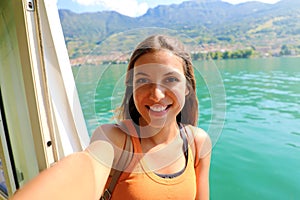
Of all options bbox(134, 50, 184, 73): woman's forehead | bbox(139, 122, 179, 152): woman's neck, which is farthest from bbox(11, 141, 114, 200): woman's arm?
bbox(134, 50, 184, 73): woman's forehead

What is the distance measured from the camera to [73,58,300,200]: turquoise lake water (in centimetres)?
75

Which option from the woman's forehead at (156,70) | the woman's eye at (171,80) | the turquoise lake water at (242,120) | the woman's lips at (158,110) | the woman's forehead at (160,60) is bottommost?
the turquoise lake water at (242,120)

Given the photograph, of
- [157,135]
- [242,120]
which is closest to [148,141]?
[157,135]

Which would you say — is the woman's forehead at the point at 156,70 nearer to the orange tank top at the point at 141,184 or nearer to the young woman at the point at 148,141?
the young woman at the point at 148,141

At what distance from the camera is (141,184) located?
62 cm

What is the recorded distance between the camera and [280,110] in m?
8.66

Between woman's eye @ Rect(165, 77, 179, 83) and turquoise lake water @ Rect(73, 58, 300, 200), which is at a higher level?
woman's eye @ Rect(165, 77, 179, 83)

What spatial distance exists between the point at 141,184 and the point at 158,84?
10.6 inches

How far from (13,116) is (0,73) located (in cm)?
23

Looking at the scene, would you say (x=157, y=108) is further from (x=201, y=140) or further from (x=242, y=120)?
(x=242, y=120)

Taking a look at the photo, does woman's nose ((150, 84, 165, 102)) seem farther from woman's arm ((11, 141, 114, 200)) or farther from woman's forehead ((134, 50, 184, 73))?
woman's arm ((11, 141, 114, 200))

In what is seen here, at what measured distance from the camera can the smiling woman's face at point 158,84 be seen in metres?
0.61

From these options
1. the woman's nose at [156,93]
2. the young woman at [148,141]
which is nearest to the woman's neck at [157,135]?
the young woman at [148,141]

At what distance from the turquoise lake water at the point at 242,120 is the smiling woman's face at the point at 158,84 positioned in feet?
0.34
